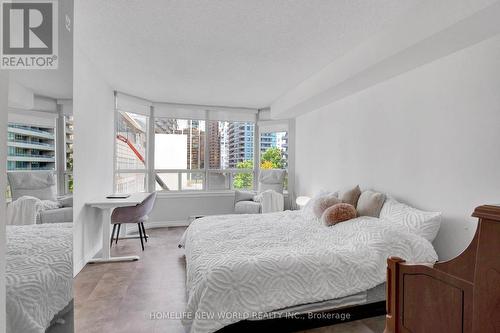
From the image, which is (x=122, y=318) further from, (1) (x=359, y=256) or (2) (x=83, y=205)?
(1) (x=359, y=256)

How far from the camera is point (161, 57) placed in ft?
9.93

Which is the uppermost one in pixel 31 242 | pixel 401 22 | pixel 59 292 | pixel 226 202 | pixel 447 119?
pixel 401 22

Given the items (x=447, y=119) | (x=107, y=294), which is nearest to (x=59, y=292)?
(x=107, y=294)

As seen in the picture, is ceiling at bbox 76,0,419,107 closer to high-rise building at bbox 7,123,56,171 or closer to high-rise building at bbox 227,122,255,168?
high-rise building at bbox 7,123,56,171

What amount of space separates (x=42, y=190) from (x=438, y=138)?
2.96 meters

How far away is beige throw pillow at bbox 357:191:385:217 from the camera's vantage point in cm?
282

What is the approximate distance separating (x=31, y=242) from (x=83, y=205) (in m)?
2.68

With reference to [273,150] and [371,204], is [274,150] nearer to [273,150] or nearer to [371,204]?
[273,150]

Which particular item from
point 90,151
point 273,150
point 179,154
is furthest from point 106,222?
point 273,150

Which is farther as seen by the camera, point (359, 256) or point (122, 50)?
point (122, 50)

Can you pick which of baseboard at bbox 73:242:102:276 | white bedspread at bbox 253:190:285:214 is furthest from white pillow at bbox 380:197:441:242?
baseboard at bbox 73:242:102:276

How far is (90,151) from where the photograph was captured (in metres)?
3.26

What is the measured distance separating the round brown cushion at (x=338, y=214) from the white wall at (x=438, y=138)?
598 millimetres

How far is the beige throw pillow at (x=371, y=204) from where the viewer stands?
2.82 metres
